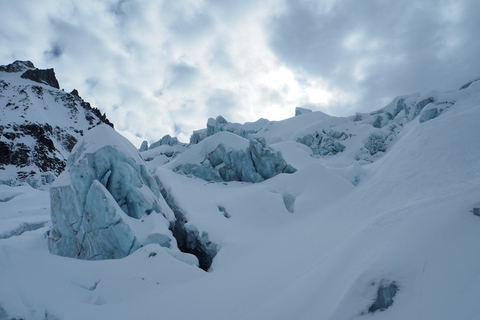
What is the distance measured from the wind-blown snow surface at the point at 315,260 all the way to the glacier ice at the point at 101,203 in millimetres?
1935

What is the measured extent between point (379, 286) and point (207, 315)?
5.83m

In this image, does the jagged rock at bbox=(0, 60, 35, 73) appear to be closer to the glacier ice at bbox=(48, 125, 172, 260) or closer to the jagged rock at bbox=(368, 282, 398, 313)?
the glacier ice at bbox=(48, 125, 172, 260)

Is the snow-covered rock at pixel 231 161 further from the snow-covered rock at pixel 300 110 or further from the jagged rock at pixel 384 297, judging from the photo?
the snow-covered rock at pixel 300 110

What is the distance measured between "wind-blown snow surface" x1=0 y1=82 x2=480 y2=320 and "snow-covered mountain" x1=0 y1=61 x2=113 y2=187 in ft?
185

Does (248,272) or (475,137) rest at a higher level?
(475,137)

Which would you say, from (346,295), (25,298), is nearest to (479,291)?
(346,295)

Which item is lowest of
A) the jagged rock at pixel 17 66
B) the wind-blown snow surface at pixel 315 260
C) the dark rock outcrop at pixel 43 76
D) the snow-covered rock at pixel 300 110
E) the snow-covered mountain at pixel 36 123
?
the wind-blown snow surface at pixel 315 260

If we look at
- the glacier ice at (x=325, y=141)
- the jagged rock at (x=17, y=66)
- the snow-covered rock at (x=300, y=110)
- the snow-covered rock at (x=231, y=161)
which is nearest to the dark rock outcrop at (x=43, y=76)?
the jagged rock at (x=17, y=66)

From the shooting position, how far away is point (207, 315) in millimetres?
8883

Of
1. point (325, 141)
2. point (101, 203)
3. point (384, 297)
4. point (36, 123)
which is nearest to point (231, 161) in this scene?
point (101, 203)

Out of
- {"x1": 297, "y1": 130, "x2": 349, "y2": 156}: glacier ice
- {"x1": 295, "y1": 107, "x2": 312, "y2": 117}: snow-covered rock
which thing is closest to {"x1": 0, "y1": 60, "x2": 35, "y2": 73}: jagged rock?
{"x1": 295, "y1": 107, "x2": 312, "y2": 117}: snow-covered rock

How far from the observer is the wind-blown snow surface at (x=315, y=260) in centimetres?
640

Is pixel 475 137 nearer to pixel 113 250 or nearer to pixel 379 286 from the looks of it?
pixel 379 286

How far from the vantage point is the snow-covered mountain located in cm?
6438
